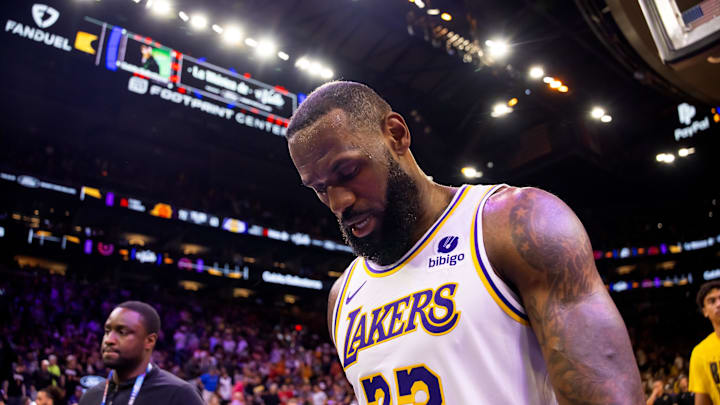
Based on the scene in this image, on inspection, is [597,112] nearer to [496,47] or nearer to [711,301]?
[496,47]

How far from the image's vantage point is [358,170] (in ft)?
5.24

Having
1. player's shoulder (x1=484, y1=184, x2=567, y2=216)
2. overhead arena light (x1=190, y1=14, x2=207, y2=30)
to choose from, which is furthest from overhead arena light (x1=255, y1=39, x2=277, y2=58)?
player's shoulder (x1=484, y1=184, x2=567, y2=216)

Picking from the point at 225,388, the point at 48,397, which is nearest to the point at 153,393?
the point at 48,397

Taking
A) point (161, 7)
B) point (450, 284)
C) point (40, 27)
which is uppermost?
point (161, 7)

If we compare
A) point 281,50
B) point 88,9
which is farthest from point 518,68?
point 88,9

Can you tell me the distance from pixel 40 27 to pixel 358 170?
13.3m

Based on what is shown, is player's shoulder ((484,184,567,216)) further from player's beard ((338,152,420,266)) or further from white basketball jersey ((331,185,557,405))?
player's beard ((338,152,420,266))

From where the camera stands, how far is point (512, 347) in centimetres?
133

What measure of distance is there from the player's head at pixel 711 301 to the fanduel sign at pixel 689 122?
15775mm

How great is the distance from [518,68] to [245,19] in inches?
293

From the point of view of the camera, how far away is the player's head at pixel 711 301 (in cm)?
396

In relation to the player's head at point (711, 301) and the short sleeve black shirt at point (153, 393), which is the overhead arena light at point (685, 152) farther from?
the short sleeve black shirt at point (153, 393)

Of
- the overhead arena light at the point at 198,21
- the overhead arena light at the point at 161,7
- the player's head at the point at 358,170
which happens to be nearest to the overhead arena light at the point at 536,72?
the overhead arena light at the point at 198,21

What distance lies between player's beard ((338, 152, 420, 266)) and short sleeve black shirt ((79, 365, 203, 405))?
238cm
